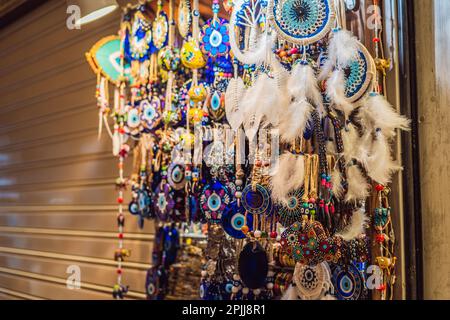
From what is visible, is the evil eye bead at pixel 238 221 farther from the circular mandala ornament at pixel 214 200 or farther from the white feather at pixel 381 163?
the white feather at pixel 381 163

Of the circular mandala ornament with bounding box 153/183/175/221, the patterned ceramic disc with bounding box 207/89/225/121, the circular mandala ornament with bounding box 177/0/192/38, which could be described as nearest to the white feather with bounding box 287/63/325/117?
the patterned ceramic disc with bounding box 207/89/225/121

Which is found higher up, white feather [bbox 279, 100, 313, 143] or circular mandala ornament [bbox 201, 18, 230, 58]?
circular mandala ornament [bbox 201, 18, 230, 58]

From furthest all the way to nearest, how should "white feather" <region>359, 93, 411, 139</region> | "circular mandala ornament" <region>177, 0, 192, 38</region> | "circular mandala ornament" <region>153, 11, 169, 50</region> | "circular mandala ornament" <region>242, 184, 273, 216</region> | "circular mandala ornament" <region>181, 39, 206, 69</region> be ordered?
1. "circular mandala ornament" <region>153, 11, 169, 50</region>
2. "circular mandala ornament" <region>177, 0, 192, 38</region>
3. "circular mandala ornament" <region>181, 39, 206, 69</region>
4. "circular mandala ornament" <region>242, 184, 273, 216</region>
5. "white feather" <region>359, 93, 411, 139</region>

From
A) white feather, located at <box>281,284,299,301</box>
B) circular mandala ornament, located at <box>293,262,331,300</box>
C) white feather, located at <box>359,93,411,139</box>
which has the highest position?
white feather, located at <box>359,93,411,139</box>

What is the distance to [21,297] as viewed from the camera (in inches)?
140

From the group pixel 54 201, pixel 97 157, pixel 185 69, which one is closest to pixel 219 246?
pixel 185 69

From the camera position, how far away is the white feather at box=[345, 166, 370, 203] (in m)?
1.44

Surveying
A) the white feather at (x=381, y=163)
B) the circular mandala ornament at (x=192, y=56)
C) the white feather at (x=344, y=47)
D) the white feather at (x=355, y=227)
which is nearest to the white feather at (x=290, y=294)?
the white feather at (x=355, y=227)

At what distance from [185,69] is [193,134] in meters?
0.25

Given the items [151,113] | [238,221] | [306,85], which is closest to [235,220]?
[238,221]

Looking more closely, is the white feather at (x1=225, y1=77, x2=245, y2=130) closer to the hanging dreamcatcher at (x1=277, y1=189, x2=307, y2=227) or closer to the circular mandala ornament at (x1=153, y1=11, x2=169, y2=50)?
the hanging dreamcatcher at (x1=277, y1=189, x2=307, y2=227)

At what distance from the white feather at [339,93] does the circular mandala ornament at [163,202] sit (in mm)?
738

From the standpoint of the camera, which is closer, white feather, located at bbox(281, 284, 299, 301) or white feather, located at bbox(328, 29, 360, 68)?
white feather, located at bbox(328, 29, 360, 68)

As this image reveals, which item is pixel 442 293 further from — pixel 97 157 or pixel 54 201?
pixel 54 201
